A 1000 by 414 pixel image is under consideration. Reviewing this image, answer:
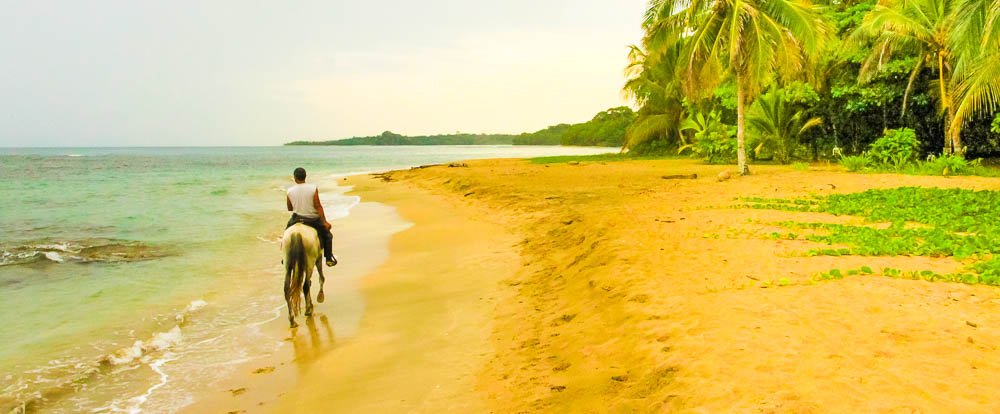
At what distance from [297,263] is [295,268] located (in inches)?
2.6

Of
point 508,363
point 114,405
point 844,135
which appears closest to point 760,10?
point 844,135

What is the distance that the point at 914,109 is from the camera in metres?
21.9

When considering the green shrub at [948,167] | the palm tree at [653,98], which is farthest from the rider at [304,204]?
the palm tree at [653,98]

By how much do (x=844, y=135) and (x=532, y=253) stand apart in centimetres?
2197

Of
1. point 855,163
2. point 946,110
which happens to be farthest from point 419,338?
point 946,110

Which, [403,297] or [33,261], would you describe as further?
[33,261]

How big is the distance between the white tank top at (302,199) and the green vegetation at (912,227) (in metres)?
6.38

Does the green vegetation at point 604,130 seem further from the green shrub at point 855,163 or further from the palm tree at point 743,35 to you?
the palm tree at point 743,35

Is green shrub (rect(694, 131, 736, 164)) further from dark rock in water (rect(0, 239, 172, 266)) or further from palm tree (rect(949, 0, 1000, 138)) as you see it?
dark rock in water (rect(0, 239, 172, 266))

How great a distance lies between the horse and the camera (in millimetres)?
7176

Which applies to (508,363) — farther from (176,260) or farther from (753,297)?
(176,260)

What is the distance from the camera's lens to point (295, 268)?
24.0ft

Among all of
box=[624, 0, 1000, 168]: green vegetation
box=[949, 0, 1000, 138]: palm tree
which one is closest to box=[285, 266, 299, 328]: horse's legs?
box=[949, 0, 1000, 138]: palm tree

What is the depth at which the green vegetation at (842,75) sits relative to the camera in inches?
696
